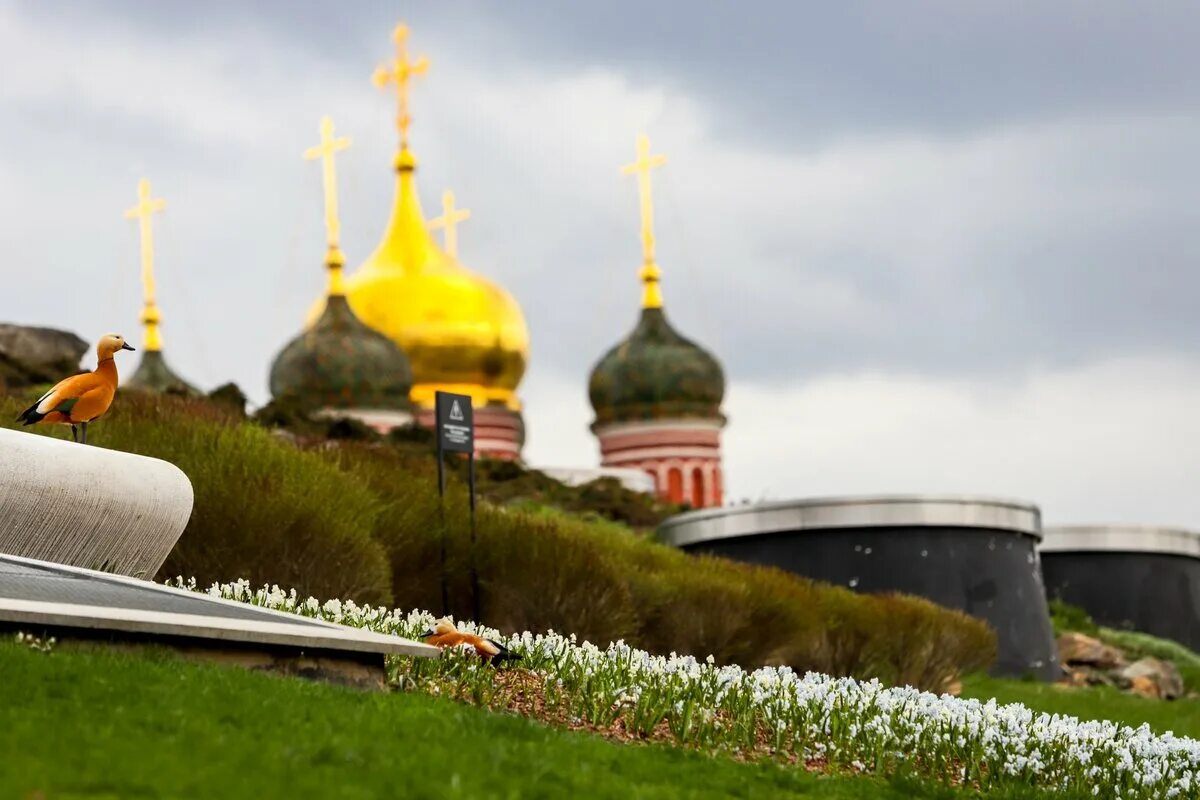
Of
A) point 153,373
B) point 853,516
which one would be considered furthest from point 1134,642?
point 153,373

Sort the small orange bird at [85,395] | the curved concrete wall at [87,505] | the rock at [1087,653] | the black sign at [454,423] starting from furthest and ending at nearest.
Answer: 1. the rock at [1087,653]
2. the black sign at [454,423]
3. the small orange bird at [85,395]
4. the curved concrete wall at [87,505]

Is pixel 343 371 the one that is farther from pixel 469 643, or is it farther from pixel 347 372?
Answer: pixel 469 643

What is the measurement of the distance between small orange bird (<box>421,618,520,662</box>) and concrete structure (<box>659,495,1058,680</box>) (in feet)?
Result: 61.4

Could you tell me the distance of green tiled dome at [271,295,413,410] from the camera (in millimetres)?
47875

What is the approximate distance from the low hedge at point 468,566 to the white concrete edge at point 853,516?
600cm

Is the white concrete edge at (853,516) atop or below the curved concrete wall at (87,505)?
atop

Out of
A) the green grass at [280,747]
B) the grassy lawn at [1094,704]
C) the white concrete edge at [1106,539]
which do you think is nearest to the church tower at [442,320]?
the white concrete edge at [1106,539]

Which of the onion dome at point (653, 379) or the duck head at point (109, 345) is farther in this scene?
the onion dome at point (653, 379)

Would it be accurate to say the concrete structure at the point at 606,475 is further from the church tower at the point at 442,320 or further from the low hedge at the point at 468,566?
the low hedge at the point at 468,566

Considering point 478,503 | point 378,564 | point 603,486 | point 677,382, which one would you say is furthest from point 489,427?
point 378,564

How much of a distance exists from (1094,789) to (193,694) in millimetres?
5352

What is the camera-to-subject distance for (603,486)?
42.4 metres

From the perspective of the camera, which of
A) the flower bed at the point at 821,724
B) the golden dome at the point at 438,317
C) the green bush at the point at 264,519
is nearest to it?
the flower bed at the point at 821,724

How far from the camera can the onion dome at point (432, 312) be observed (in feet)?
177
